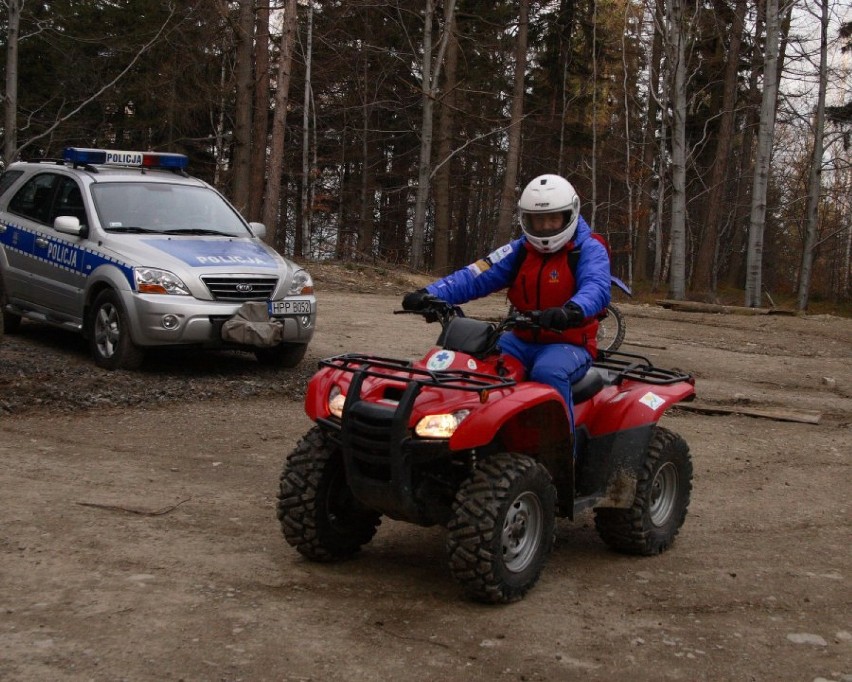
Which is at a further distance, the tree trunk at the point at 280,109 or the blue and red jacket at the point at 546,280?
the tree trunk at the point at 280,109

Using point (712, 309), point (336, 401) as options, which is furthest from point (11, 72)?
point (336, 401)

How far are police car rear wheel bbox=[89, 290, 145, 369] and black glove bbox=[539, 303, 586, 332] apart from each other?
622 cm

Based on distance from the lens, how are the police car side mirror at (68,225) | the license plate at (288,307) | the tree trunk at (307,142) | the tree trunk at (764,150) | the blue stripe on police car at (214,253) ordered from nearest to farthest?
the blue stripe on police car at (214,253) < the license plate at (288,307) < the police car side mirror at (68,225) < the tree trunk at (764,150) < the tree trunk at (307,142)

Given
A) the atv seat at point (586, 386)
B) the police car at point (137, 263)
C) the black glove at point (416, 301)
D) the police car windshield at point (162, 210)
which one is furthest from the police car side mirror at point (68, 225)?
the atv seat at point (586, 386)

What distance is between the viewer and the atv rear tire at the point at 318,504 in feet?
16.8

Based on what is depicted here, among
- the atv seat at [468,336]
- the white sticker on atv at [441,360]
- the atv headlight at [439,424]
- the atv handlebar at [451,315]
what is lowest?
the atv headlight at [439,424]

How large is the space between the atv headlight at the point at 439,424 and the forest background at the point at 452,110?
68.7 feet

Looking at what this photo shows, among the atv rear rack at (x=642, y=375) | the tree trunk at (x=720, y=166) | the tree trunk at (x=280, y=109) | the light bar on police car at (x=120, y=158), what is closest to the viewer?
the atv rear rack at (x=642, y=375)

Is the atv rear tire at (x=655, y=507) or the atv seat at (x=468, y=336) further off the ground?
the atv seat at (x=468, y=336)

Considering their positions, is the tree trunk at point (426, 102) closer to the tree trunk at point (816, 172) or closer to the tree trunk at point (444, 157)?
the tree trunk at point (444, 157)

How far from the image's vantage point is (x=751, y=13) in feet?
116

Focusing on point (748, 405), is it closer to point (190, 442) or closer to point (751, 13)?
point (190, 442)

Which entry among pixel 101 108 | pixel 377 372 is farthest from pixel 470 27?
pixel 377 372

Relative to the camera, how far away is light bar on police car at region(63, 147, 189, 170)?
464 inches
